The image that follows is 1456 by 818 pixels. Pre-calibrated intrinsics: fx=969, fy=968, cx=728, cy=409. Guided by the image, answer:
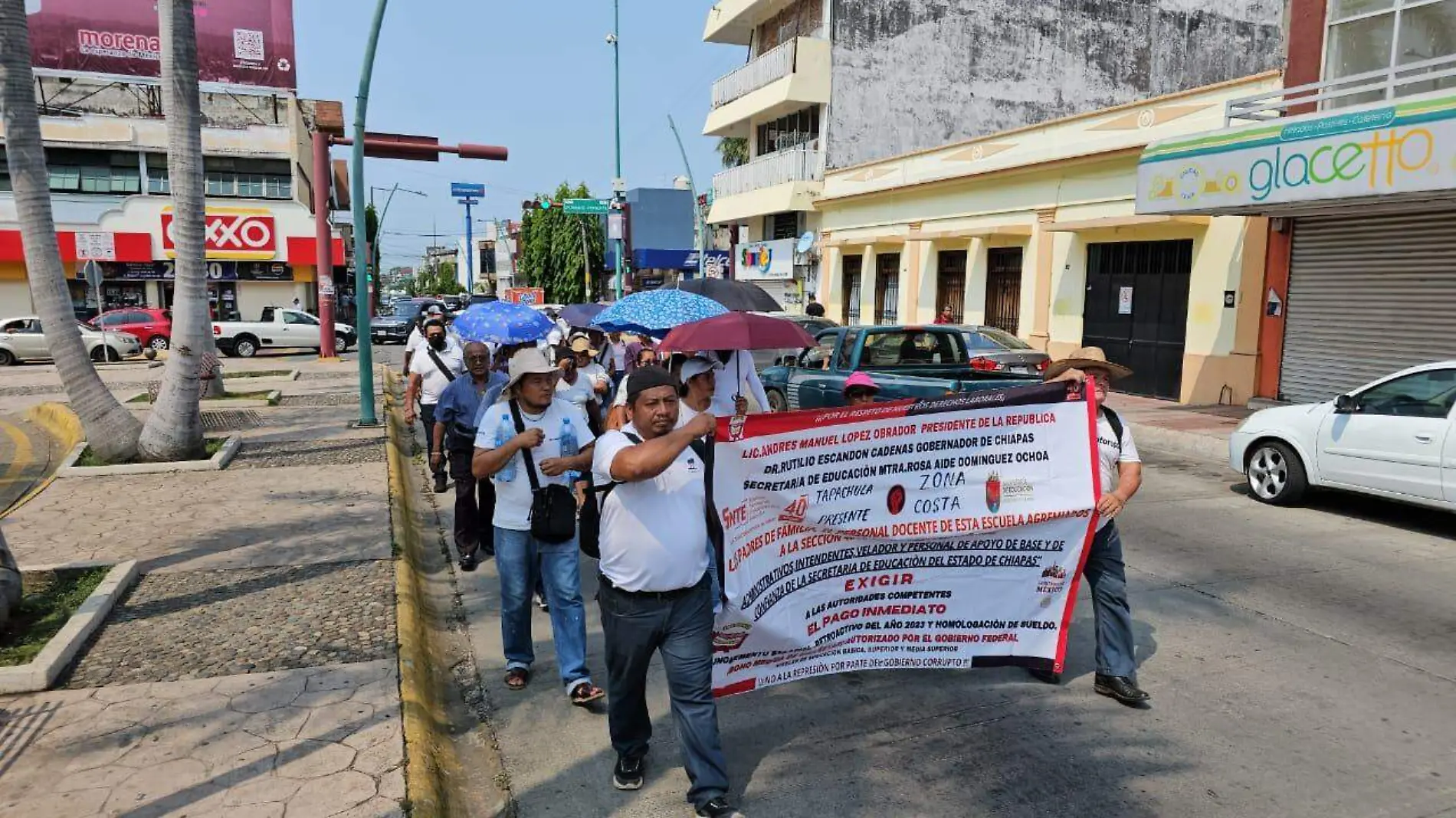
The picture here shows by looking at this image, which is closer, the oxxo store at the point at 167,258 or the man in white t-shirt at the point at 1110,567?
the man in white t-shirt at the point at 1110,567

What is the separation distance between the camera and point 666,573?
12.0ft

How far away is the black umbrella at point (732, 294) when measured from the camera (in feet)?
34.9

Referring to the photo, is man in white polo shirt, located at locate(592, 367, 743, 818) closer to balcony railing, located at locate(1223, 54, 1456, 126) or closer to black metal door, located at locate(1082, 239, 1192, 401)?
balcony railing, located at locate(1223, 54, 1456, 126)

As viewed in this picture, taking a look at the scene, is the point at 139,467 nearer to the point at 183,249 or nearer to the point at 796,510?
the point at 183,249

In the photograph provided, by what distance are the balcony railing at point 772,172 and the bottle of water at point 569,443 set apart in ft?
83.5

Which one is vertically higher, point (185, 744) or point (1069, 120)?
point (1069, 120)

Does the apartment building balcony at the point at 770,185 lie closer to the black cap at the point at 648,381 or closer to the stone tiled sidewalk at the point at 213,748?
the stone tiled sidewalk at the point at 213,748

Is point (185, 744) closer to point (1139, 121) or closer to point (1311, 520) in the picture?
point (1311, 520)

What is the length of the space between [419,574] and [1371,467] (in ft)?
27.0

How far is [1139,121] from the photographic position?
1795cm

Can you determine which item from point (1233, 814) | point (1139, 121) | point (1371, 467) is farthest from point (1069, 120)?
point (1233, 814)

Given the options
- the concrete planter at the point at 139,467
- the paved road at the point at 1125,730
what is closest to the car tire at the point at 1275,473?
the paved road at the point at 1125,730

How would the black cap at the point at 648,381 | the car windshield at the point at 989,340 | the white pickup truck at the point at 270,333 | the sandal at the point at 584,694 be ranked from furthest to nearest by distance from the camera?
the white pickup truck at the point at 270,333 → the car windshield at the point at 989,340 → the sandal at the point at 584,694 → the black cap at the point at 648,381

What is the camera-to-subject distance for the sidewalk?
152 inches
